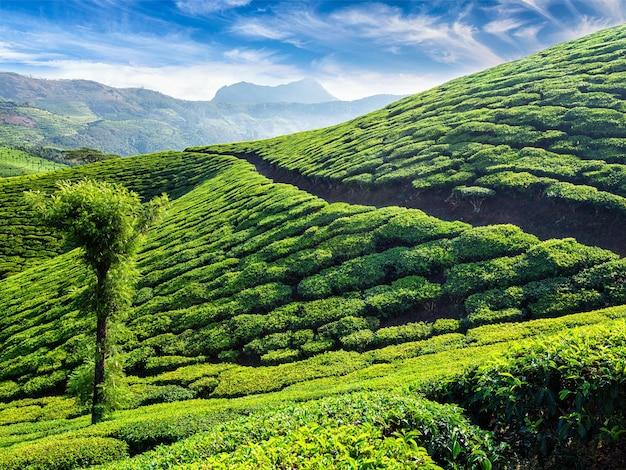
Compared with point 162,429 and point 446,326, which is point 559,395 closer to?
point 446,326

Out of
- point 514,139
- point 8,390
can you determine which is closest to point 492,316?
point 514,139

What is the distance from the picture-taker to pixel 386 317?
21672mm

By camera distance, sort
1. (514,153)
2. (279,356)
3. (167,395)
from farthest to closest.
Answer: (514,153)
(279,356)
(167,395)

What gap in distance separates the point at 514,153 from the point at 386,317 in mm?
20222

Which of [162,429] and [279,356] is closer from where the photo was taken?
[162,429]

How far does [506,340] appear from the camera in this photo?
16.4 m

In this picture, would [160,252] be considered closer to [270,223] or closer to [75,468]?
[270,223]

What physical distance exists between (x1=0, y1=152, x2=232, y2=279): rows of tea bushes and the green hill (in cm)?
1152

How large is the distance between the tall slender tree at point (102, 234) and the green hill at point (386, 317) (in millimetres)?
1782

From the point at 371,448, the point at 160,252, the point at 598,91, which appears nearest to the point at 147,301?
the point at 160,252

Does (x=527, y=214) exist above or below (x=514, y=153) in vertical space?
below

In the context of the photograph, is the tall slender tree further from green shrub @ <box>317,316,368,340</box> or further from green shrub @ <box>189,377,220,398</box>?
green shrub @ <box>317,316,368,340</box>

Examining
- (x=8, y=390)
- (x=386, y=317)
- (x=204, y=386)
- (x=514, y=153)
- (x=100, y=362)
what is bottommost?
(x=8, y=390)

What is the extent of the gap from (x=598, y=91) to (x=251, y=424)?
149 feet
